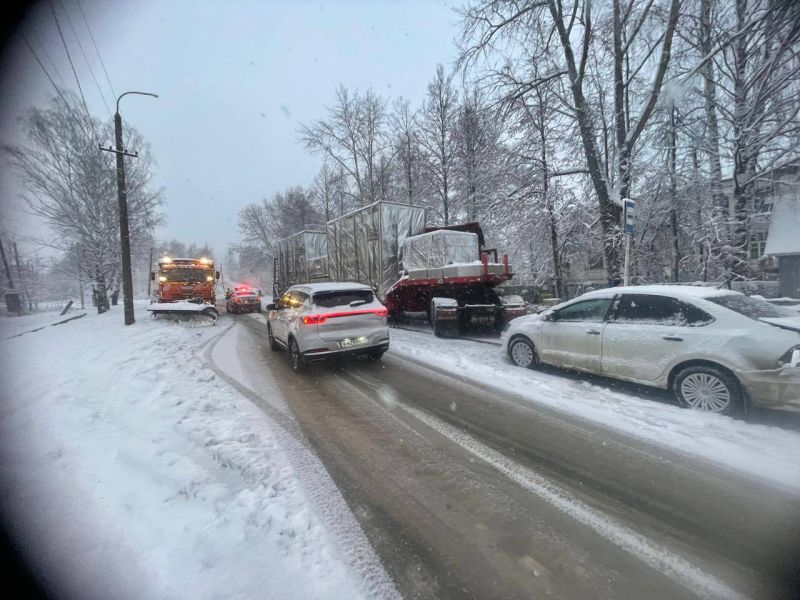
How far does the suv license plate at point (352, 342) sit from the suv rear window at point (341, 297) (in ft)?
2.41

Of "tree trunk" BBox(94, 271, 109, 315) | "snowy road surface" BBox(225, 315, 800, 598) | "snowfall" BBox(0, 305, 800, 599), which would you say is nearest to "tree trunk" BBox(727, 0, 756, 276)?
"snowfall" BBox(0, 305, 800, 599)

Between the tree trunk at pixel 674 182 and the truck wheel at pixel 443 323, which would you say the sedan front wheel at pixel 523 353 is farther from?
the tree trunk at pixel 674 182

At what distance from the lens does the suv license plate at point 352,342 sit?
6.73 meters

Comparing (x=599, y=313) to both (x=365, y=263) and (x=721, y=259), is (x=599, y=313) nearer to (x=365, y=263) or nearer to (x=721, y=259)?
(x=365, y=263)

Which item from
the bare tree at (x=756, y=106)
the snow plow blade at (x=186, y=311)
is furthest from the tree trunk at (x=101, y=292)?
the bare tree at (x=756, y=106)

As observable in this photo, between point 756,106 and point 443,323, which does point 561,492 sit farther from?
point 756,106

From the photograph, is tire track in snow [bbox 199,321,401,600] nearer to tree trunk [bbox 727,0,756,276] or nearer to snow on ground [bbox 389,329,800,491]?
snow on ground [bbox 389,329,800,491]

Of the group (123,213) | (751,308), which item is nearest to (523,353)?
(751,308)

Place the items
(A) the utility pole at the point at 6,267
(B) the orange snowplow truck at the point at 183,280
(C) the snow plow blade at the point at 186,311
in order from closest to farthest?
(C) the snow plow blade at the point at 186,311
(A) the utility pole at the point at 6,267
(B) the orange snowplow truck at the point at 183,280

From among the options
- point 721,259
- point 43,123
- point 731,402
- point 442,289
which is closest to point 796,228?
point 721,259

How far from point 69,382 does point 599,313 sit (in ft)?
28.3

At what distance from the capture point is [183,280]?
614 inches

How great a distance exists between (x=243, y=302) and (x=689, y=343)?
20.0m

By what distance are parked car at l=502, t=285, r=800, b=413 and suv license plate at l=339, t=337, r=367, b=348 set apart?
11.6ft
